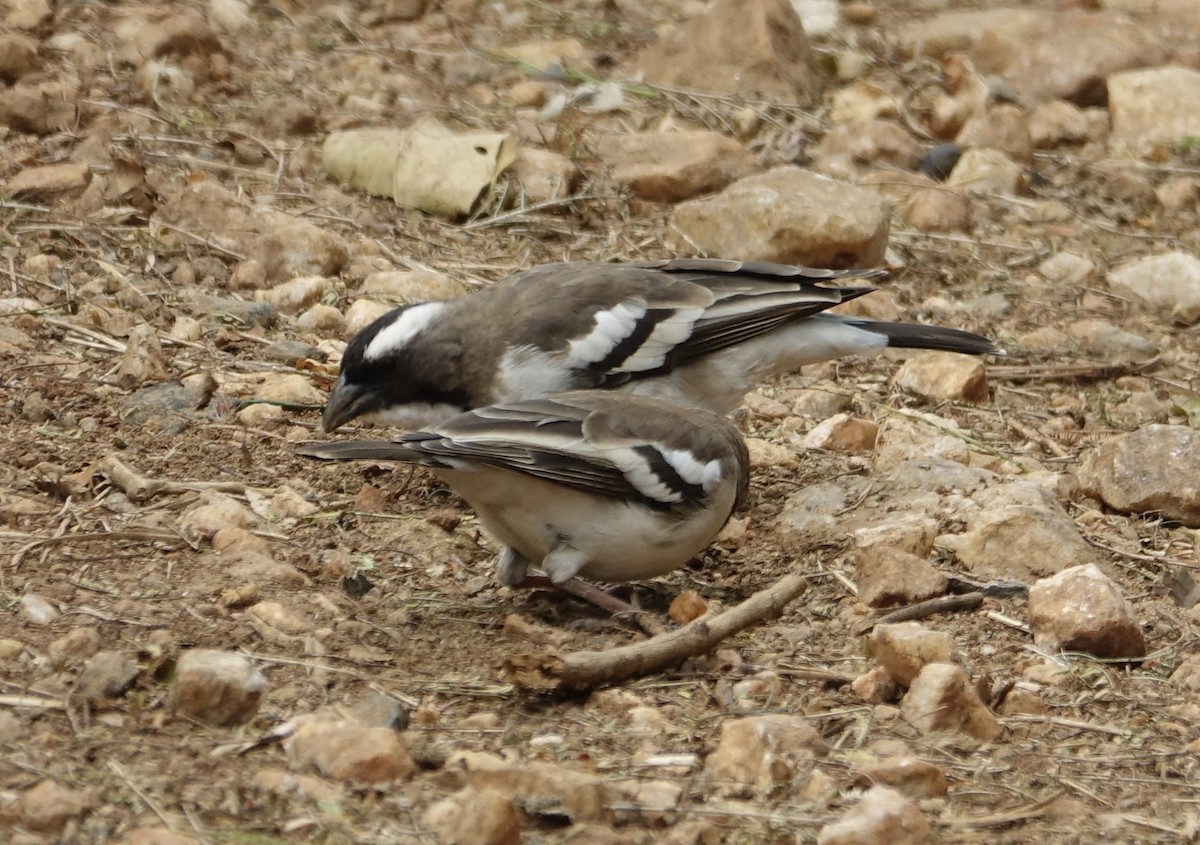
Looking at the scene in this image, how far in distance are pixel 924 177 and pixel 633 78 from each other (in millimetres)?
2108

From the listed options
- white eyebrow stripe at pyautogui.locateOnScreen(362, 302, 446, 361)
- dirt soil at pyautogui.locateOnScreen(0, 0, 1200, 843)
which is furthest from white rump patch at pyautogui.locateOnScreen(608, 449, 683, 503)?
white eyebrow stripe at pyautogui.locateOnScreen(362, 302, 446, 361)

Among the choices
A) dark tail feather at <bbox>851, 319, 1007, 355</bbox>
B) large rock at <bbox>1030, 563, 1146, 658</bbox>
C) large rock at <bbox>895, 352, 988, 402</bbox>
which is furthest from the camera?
large rock at <bbox>895, 352, 988, 402</bbox>

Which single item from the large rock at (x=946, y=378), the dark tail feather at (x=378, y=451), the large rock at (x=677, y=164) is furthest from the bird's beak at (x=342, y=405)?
the large rock at (x=677, y=164)

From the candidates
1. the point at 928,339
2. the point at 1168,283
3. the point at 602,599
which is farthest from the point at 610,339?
the point at 1168,283

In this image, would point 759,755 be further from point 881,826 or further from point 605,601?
point 605,601

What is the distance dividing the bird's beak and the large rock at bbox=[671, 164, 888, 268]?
2.74 meters

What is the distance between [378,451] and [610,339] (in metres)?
1.81

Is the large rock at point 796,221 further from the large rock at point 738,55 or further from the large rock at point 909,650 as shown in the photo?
the large rock at point 909,650

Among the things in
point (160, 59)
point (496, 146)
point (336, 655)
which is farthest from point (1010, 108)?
point (336, 655)

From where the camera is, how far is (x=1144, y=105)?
35.9 feet

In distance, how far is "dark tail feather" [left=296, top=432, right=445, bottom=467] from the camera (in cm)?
475

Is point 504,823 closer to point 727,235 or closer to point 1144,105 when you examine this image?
point 727,235

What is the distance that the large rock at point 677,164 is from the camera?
9.16 metres

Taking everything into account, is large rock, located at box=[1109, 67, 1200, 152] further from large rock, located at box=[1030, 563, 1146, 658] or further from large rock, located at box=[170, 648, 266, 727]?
large rock, located at box=[170, 648, 266, 727]
